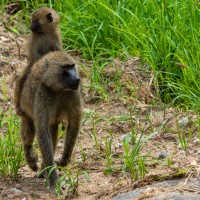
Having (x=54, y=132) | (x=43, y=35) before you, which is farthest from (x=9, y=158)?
(x=43, y=35)

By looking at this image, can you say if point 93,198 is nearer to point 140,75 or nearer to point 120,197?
point 120,197

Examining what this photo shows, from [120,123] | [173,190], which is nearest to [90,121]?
[120,123]

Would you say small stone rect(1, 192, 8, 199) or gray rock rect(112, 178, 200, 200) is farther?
small stone rect(1, 192, 8, 199)

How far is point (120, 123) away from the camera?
8344 millimetres

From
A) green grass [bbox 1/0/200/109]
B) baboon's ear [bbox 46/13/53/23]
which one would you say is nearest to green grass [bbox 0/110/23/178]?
baboon's ear [bbox 46/13/53/23]

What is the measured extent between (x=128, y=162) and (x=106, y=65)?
288 cm

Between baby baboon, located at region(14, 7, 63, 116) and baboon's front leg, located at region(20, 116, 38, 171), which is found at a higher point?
baby baboon, located at region(14, 7, 63, 116)

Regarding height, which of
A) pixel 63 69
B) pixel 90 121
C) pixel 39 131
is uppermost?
pixel 63 69

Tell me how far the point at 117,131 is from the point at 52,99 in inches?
59.6

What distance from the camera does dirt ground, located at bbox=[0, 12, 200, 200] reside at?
663cm

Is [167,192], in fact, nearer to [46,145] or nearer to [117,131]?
[46,145]

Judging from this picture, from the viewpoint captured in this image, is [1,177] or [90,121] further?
[90,121]

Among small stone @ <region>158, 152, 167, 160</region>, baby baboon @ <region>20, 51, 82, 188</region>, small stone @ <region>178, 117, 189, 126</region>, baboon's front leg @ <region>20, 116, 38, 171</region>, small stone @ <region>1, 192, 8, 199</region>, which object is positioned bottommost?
small stone @ <region>178, 117, 189, 126</region>

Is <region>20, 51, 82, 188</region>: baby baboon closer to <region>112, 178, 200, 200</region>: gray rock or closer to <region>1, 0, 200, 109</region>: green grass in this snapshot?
<region>112, 178, 200, 200</region>: gray rock
